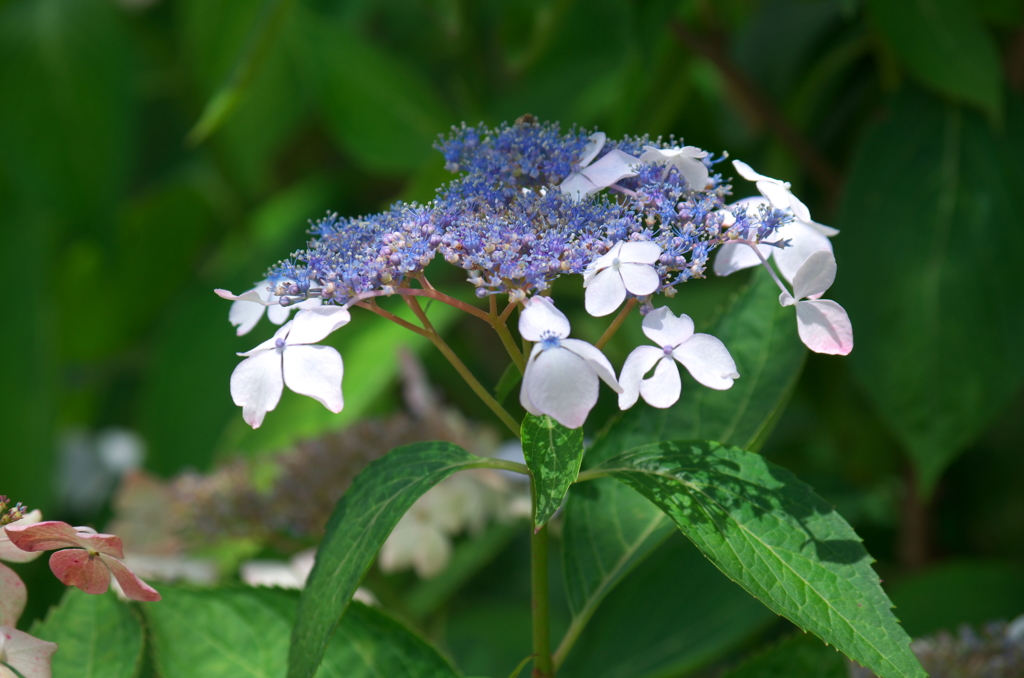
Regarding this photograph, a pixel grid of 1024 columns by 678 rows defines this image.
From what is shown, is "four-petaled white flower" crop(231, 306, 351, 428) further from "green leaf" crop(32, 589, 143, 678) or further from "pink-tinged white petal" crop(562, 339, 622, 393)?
"green leaf" crop(32, 589, 143, 678)

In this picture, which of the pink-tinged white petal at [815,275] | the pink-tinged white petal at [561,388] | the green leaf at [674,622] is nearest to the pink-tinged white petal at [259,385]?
the pink-tinged white petal at [561,388]

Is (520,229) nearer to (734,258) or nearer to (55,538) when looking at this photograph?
(734,258)

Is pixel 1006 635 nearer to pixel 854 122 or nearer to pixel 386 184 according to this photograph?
pixel 854 122

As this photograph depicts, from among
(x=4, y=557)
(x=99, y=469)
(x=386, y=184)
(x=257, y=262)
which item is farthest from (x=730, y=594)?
(x=99, y=469)

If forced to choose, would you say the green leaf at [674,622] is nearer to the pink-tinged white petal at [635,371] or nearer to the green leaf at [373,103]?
the pink-tinged white petal at [635,371]

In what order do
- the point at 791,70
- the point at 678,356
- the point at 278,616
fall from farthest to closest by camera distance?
the point at 791,70 → the point at 278,616 → the point at 678,356

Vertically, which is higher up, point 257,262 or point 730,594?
point 257,262

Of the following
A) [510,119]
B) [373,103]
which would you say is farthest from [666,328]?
[373,103]

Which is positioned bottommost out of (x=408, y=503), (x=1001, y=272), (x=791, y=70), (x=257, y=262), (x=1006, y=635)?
(x=1006, y=635)
